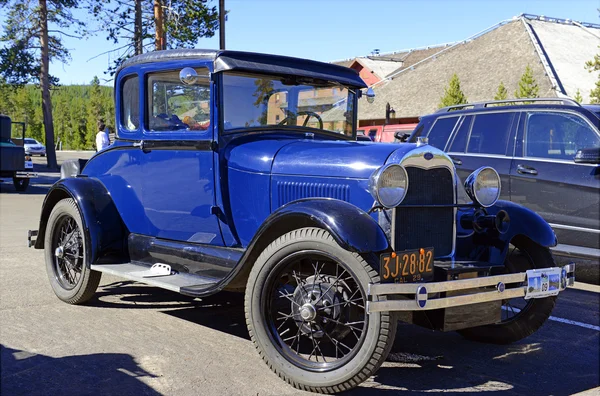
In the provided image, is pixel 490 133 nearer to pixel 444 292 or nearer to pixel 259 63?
pixel 259 63

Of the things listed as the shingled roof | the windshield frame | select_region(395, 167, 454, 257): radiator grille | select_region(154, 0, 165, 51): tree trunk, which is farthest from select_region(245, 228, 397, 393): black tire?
the shingled roof

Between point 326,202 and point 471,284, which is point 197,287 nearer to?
point 326,202

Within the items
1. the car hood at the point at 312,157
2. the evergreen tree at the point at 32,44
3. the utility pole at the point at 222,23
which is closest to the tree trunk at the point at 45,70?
the evergreen tree at the point at 32,44

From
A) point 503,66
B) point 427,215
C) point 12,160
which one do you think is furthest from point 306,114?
point 503,66

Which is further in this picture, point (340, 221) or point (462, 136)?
point (462, 136)

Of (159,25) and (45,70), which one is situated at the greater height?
(45,70)

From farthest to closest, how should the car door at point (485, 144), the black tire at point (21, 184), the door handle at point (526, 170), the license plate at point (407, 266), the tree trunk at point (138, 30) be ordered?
the black tire at point (21, 184) → the tree trunk at point (138, 30) → the car door at point (485, 144) → the door handle at point (526, 170) → the license plate at point (407, 266)

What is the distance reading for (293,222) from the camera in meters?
4.09

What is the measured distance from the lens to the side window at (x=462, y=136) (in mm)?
7664

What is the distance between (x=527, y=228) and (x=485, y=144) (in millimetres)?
3098

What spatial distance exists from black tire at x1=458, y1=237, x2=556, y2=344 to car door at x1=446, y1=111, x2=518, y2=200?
2.66 metres

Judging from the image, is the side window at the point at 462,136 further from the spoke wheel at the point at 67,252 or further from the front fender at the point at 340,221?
the spoke wheel at the point at 67,252

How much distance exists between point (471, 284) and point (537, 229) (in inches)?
46.0

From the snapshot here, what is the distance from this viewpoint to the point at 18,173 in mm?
18359
